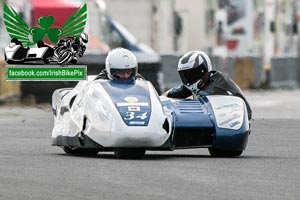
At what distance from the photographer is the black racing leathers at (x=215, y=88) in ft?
50.8

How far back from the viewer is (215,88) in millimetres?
15555

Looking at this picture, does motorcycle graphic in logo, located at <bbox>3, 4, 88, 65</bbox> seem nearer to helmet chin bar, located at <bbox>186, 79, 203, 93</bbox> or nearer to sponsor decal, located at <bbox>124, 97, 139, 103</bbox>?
helmet chin bar, located at <bbox>186, 79, 203, 93</bbox>

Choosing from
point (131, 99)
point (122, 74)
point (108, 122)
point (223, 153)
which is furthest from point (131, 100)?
point (223, 153)

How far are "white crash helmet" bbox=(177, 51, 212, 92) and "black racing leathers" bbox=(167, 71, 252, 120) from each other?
0.07 m

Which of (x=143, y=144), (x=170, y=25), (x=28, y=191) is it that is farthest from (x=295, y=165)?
(x=170, y=25)

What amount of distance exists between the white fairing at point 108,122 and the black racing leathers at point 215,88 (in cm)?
124

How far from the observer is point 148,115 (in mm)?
13805

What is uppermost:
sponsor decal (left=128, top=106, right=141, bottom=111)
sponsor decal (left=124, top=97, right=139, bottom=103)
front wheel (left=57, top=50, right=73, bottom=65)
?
sponsor decal (left=124, top=97, right=139, bottom=103)

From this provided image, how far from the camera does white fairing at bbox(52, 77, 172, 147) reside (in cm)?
1366

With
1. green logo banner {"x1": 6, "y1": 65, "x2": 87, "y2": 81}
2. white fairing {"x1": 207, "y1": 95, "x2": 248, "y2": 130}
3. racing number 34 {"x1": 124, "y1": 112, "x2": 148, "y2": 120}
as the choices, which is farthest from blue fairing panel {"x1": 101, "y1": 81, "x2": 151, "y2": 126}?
green logo banner {"x1": 6, "y1": 65, "x2": 87, "y2": 81}

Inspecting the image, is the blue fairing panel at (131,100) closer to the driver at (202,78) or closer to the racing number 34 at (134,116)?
the racing number 34 at (134,116)

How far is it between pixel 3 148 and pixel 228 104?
2.86 meters

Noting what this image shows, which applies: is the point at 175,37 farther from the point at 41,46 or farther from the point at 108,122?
the point at 108,122

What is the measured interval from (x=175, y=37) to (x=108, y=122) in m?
41.8
